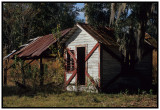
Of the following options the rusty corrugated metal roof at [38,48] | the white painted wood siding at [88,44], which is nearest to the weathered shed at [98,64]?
the white painted wood siding at [88,44]

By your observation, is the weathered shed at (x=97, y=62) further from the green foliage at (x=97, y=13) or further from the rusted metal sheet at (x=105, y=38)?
the green foliage at (x=97, y=13)

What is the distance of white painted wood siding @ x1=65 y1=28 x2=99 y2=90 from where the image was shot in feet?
45.4

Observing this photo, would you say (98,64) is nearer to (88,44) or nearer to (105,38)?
(88,44)

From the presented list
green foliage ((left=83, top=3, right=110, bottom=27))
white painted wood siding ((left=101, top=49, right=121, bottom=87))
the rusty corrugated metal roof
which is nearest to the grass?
white painted wood siding ((left=101, top=49, right=121, bottom=87))

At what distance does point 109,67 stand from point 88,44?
177 cm

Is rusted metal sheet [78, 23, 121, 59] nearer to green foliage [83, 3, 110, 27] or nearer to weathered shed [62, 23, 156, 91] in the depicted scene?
weathered shed [62, 23, 156, 91]

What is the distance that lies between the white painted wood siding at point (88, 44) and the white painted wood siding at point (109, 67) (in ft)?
1.46

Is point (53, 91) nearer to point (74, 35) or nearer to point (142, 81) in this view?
point (74, 35)

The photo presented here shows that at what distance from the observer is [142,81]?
1518 centimetres

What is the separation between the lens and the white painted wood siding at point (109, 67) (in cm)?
1380

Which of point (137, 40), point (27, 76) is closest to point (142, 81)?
point (137, 40)

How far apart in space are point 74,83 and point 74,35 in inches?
114

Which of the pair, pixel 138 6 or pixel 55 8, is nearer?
pixel 138 6

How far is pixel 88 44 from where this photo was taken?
14211 millimetres
